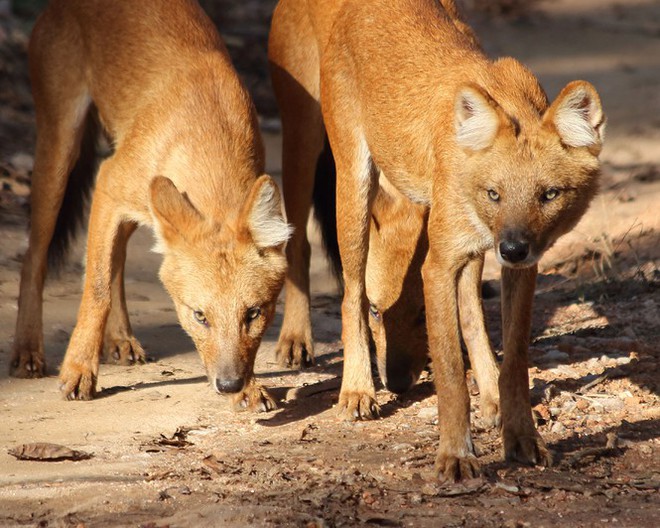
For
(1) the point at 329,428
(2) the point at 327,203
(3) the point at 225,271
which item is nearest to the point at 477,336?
(1) the point at 329,428

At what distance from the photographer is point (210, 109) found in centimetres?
655

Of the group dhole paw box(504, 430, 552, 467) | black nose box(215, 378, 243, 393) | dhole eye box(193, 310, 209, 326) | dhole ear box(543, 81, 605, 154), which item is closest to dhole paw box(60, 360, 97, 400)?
dhole eye box(193, 310, 209, 326)

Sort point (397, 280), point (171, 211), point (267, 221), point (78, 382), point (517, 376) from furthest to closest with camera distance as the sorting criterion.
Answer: point (397, 280) < point (78, 382) < point (171, 211) < point (267, 221) < point (517, 376)

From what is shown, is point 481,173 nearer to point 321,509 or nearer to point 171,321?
point 321,509

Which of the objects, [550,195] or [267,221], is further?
[267,221]

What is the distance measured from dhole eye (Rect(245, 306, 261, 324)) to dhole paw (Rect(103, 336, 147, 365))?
1.65 m

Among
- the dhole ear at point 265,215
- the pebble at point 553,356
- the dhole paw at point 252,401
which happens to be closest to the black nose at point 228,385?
the dhole paw at point 252,401

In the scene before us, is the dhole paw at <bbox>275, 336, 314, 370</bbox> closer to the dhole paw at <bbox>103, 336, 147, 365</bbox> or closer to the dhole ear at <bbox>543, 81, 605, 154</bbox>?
the dhole paw at <bbox>103, 336, 147, 365</bbox>

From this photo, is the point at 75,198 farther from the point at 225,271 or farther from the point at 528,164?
the point at 528,164

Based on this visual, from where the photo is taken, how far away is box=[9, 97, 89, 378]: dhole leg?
7.14m

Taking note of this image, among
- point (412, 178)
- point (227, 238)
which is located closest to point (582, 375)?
point (412, 178)

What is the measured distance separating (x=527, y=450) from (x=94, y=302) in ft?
8.57

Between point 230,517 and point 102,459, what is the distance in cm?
114

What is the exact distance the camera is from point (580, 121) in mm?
4969
